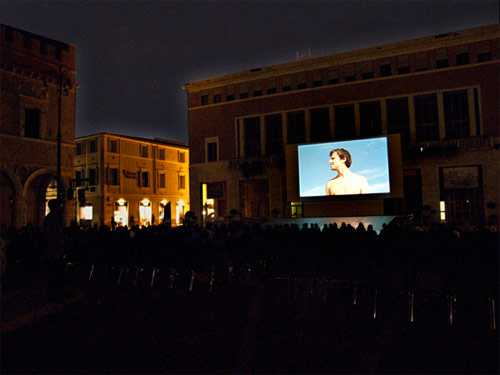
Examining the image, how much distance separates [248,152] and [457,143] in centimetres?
1293

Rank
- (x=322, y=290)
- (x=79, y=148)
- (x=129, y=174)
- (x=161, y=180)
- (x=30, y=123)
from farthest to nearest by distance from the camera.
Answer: (x=161, y=180) < (x=79, y=148) < (x=129, y=174) < (x=30, y=123) < (x=322, y=290)

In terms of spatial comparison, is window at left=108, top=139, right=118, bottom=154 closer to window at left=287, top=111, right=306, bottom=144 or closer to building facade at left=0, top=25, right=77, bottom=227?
building facade at left=0, top=25, right=77, bottom=227

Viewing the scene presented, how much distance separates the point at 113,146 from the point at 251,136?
13546mm

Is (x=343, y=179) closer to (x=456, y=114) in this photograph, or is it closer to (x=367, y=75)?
(x=367, y=75)

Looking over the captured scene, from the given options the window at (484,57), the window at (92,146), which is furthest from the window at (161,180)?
the window at (484,57)

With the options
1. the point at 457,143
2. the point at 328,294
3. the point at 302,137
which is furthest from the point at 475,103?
the point at 328,294

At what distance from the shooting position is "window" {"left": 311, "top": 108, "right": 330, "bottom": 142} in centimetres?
2619

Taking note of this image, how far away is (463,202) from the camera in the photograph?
Result: 22.6 meters

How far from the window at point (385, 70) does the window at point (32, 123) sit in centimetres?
1935

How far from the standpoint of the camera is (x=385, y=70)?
80.8 feet

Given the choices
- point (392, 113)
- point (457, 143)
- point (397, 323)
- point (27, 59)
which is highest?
point (27, 59)

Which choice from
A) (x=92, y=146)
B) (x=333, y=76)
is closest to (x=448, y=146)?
(x=333, y=76)

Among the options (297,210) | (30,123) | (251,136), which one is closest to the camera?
(30,123)

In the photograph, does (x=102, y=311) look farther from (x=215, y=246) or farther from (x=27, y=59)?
(x=27, y=59)
